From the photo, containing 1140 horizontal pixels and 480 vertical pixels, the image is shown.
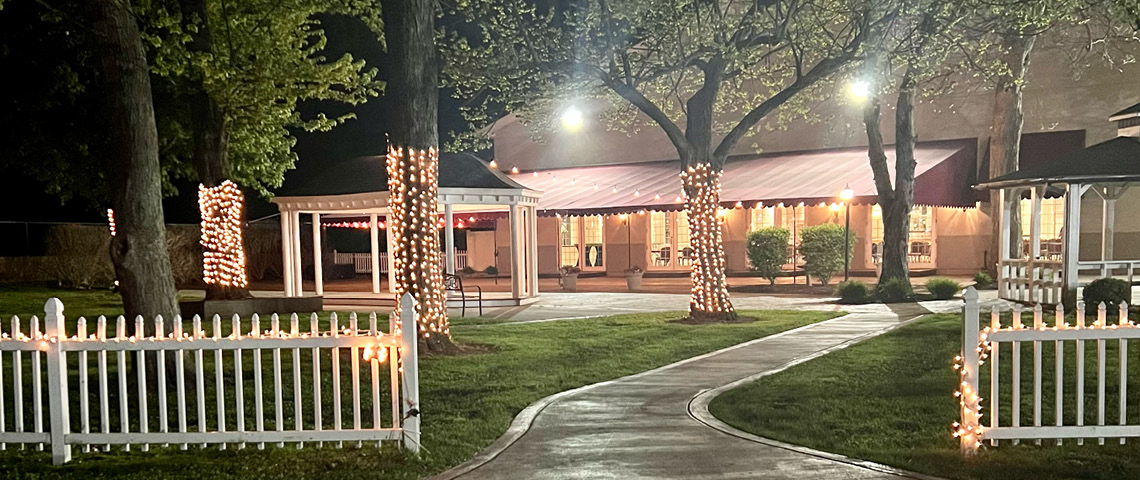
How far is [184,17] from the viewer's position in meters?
16.1

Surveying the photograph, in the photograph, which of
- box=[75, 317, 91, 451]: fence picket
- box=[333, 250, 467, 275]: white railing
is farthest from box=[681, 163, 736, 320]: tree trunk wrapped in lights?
box=[333, 250, 467, 275]: white railing

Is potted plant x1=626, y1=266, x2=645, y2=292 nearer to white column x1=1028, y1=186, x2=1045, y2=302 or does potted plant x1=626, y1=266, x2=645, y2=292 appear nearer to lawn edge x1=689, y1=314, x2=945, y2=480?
white column x1=1028, y1=186, x2=1045, y2=302

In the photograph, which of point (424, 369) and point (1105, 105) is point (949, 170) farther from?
point (424, 369)

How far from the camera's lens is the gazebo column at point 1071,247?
14.3 m

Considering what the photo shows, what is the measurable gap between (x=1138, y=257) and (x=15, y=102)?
90.2 feet

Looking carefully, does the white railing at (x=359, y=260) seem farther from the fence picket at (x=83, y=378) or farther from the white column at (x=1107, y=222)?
the fence picket at (x=83, y=378)

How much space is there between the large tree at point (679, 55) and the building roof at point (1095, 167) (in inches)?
147

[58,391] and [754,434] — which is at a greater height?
[58,391]

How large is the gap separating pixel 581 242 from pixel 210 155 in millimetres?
15377

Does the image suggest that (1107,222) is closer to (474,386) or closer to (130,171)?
(474,386)

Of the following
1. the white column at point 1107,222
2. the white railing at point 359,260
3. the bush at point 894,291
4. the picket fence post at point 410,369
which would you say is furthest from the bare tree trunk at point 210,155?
the white column at point 1107,222

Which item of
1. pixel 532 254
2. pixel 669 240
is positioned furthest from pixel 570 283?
pixel 669 240

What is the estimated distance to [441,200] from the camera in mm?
18578

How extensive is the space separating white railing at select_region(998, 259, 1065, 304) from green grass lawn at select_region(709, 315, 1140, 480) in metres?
4.77
